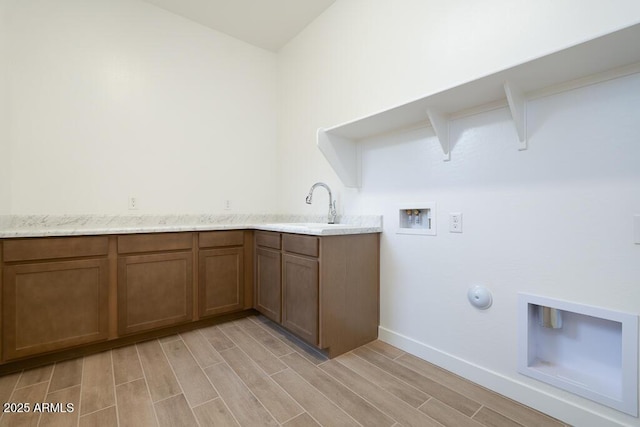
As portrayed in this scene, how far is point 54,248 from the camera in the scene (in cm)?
180

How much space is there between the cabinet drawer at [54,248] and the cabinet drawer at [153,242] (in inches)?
4.2

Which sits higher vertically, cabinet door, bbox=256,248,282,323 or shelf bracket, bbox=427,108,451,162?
shelf bracket, bbox=427,108,451,162

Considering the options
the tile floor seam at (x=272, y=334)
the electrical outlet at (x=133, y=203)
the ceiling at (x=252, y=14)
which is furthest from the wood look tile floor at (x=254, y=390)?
the ceiling at (x=252, y=14)

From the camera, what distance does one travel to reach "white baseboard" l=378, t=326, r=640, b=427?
1.23m

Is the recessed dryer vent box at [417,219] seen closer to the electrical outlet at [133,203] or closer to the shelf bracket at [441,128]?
the shelf bracket at [441,128]

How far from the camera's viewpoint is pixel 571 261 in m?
1.30

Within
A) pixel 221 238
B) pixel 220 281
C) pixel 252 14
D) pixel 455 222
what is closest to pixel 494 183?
pixel 455 222

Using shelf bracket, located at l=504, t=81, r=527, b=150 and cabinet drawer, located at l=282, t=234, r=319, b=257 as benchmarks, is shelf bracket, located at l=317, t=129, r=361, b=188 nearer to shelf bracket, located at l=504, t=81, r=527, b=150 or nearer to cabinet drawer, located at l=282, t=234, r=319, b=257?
cabinet drawer, located at l=282, t=234, r=319, b=257

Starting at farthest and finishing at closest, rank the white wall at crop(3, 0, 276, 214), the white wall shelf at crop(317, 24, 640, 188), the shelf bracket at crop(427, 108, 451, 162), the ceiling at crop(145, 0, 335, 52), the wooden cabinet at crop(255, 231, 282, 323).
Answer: the ceiling at crop(145, 0, 335, 52) < the wooden cabinet at crop(255, 231, 282, 323) < the white wall at crop(3, 0, 276, 214) < the shelf bracket at crop(427, 108, 451, 162) < the white wall shelf at crop(317, 24, 640, 188)

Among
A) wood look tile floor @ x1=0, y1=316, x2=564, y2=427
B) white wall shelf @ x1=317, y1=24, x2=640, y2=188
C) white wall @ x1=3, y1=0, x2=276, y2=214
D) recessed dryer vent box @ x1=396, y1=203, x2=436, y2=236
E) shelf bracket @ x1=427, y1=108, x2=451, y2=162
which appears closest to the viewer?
white wall shelf @ x1=317, y1=24, x2=640, y2=188

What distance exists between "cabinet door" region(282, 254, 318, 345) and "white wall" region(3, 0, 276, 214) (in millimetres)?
1246

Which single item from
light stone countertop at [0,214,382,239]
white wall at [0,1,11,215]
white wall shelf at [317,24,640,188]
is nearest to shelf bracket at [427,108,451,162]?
white wall shelf at [317,24,640,188]

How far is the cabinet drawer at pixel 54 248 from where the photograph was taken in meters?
1.71

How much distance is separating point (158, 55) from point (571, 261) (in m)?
3.33
